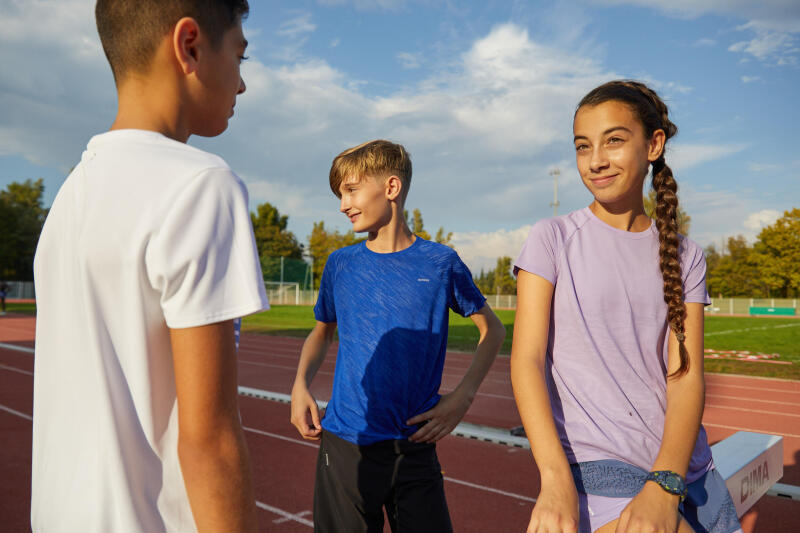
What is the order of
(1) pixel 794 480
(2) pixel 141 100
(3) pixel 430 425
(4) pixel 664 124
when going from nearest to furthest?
(2) pixel 141 100, (4) pixel 664 124, (3) pixel 430 425, (1) pixel 794 480

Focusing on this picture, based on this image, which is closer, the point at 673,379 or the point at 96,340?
the point at 96,340

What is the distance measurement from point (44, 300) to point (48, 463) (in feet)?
0.93

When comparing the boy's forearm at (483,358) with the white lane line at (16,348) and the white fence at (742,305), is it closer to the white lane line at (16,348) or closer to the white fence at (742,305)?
the white lane line at (16,348)

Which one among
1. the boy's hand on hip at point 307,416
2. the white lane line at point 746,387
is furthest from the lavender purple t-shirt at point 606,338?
the white lane line at point 746,387

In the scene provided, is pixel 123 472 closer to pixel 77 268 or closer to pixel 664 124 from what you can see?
pixel 77 268

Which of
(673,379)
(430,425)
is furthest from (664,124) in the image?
(430,425)

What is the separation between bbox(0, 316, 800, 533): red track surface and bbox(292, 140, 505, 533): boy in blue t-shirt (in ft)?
7.09

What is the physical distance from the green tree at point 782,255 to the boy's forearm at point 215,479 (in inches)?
2226

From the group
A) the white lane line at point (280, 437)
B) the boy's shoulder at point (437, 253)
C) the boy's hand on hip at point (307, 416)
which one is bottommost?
the white lane line at point (280, 437)

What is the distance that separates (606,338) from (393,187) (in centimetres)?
131

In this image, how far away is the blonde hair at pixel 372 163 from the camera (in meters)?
2.52

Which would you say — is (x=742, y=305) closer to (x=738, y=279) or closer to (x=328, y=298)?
(x=738, y=279)

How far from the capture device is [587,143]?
161cm

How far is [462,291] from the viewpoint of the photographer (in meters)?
2.54
